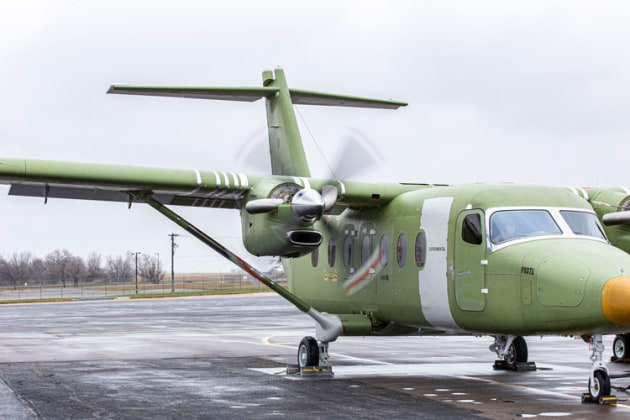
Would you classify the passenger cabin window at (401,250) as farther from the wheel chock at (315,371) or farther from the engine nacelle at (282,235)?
the wheel chock at (315,371)

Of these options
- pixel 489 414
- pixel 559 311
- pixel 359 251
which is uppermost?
pixel 359 251

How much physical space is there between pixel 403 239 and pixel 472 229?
82.9 inches

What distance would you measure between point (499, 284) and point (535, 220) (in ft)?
3.54

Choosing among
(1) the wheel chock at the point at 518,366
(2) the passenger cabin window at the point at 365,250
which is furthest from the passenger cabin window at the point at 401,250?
(1) the wheel chock at the point at 518,366

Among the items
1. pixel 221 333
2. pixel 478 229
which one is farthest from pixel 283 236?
pixel 221 333

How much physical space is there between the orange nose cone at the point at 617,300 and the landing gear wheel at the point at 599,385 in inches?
45.2

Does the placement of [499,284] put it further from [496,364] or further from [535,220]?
[496,364]

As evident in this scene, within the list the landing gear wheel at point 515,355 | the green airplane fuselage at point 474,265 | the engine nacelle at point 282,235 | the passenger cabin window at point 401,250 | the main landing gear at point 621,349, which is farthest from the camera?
the main landing gear at point 621,349

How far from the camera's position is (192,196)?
16125mm

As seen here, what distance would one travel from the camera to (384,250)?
15461 mm

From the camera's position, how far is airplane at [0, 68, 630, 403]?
11.5m

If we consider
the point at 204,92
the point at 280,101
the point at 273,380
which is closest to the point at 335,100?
the point at 280,101

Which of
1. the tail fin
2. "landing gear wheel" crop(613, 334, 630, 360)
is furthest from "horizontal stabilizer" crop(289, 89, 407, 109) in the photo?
"landing gear wheel" crop(613, 334, 630, 360)

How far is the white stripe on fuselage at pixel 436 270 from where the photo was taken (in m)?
13.5
